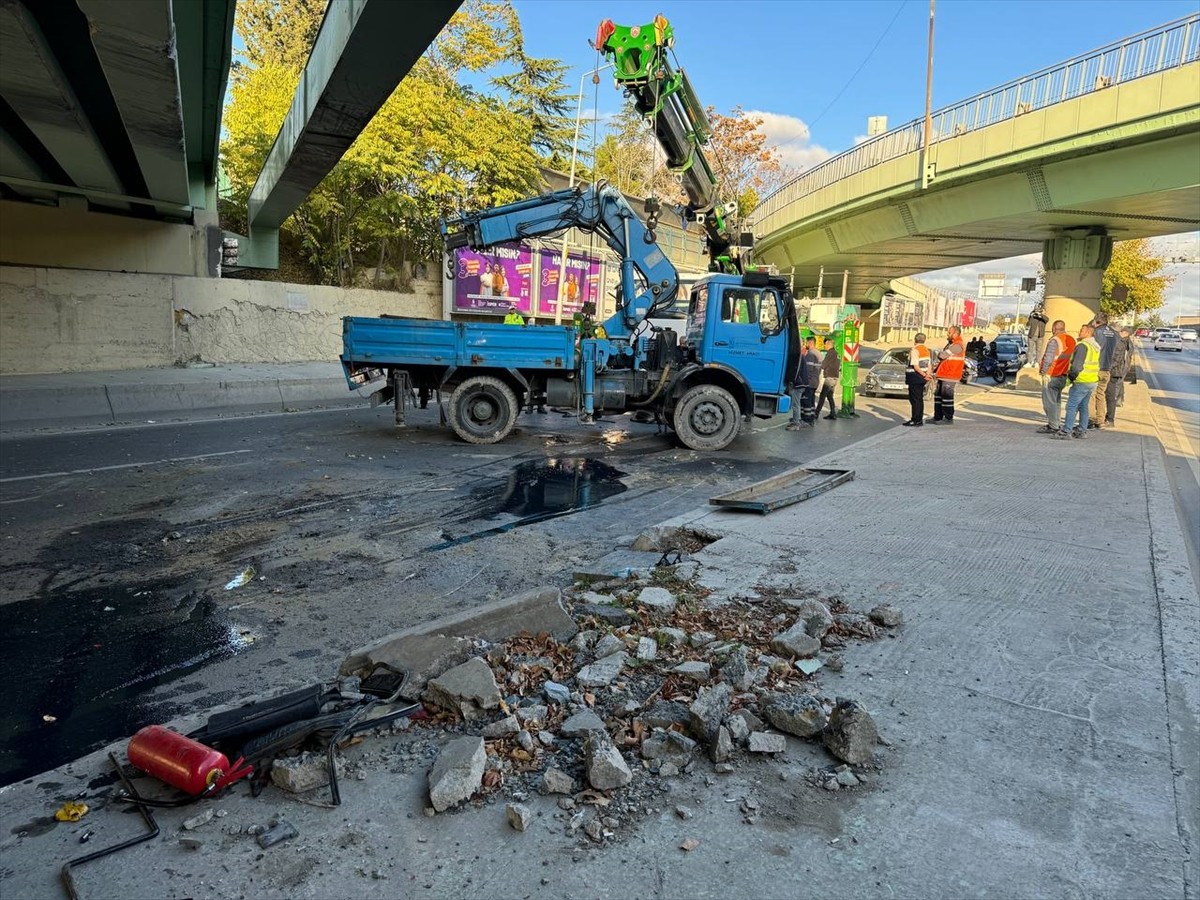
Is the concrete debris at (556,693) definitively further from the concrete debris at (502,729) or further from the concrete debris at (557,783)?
the concrete debris at (557,783)

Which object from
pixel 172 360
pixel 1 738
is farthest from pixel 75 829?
pixel 172 360

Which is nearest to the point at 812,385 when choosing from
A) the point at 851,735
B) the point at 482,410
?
the point at 482,410

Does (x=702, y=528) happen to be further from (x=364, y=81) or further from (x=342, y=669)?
(x=364, y=81)

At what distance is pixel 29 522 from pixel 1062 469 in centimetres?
1109

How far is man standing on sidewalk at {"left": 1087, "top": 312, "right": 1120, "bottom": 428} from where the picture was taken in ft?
42.2

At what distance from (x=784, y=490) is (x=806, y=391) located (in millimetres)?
7680

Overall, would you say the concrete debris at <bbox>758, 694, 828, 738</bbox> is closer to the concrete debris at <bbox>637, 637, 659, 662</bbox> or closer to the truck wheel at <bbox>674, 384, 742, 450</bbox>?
the concrete debris at <bbox>637, 637, 659, 662</bbox>

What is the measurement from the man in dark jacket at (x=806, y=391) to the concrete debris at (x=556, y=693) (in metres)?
11.6

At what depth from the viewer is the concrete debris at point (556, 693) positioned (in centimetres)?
326

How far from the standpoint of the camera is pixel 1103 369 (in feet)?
43.0

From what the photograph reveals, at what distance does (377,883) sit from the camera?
7.43 ft

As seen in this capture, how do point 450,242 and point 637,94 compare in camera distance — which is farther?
point 637,94

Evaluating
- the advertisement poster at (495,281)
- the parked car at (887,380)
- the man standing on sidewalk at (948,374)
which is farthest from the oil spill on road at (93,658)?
the advertisement poster at (495,281)

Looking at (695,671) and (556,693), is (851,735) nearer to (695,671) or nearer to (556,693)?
(695,671)
